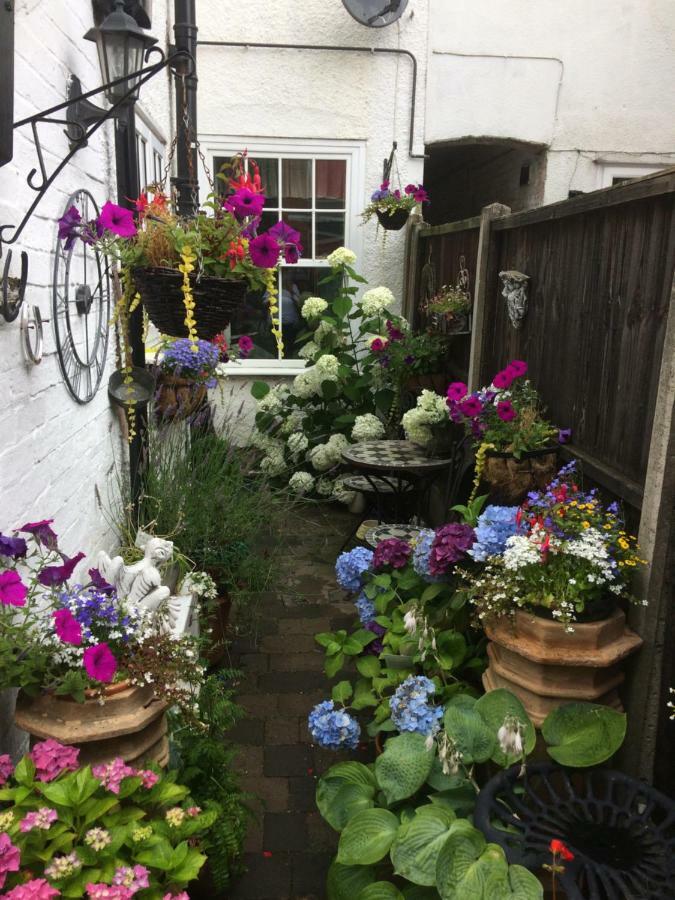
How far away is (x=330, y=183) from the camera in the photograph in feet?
21.6

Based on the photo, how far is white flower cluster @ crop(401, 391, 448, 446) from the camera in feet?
15.3

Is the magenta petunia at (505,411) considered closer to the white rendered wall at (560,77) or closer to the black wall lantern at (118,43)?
the black wall lantern at (118,43)

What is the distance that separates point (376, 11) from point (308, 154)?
120 cm

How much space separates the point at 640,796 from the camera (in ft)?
6.61

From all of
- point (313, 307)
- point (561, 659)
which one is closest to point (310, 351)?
point (313, 307)

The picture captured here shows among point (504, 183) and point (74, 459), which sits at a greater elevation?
point (504, 183)

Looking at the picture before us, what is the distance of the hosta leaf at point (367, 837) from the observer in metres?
1.99

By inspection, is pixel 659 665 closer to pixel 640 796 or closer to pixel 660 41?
pixel 640 796

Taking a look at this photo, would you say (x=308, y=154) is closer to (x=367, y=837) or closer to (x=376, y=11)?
(x=376, y=11)

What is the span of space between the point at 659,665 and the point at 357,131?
5.34m

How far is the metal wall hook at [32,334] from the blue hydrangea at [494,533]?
1495 millimetres

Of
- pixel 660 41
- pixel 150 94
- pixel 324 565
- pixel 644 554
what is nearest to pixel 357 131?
pixel 150 94

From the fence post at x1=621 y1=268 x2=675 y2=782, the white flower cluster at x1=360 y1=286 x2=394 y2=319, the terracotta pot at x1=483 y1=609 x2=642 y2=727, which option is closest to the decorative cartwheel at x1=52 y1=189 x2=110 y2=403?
the terracotta pot at x1=483 y1=609 x2=642 y2=727

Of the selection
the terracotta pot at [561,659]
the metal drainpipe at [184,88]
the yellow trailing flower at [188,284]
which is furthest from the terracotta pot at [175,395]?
the terracotta pot at [561,659]
